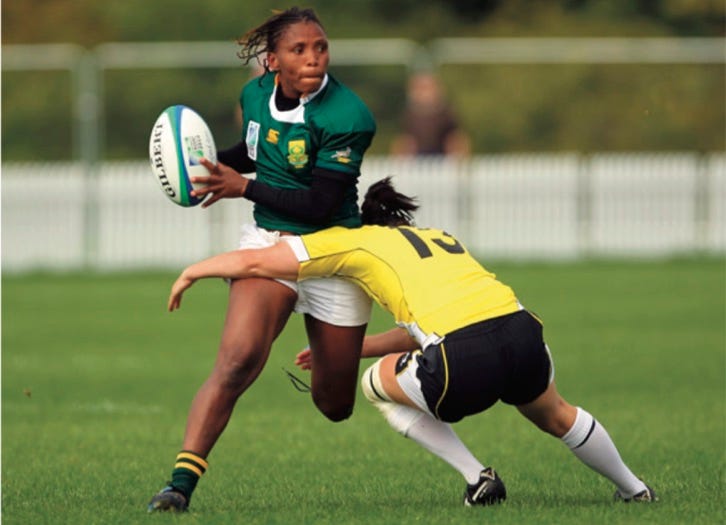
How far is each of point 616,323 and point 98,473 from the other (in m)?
8.93

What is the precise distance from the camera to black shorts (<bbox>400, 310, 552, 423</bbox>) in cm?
667

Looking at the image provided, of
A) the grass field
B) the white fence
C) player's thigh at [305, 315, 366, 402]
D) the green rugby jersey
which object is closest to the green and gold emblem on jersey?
the green rugby jersey

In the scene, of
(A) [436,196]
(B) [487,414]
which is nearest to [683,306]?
(A) [436,196]

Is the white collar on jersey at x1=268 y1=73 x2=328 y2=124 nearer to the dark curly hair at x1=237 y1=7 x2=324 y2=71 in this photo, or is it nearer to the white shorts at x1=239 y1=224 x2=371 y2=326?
the dark curly hair at x1=237 y1=7 x2=324 y2=71

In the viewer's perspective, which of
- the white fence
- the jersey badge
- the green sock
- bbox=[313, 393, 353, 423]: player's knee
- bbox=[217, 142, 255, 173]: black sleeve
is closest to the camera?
the green sock

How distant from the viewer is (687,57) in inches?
938

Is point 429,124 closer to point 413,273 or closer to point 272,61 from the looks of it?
point 272,61

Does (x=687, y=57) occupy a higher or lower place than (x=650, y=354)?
higher

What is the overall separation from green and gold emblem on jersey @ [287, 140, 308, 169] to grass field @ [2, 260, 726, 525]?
147 centimetres

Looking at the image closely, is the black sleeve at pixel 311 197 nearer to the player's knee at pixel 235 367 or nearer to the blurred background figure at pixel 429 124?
the player's knee at pixel 235 367

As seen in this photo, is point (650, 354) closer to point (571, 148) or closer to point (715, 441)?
point (715, 441)

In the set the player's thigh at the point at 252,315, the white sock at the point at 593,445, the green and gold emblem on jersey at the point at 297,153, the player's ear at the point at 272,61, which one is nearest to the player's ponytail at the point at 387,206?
the green and gold emblem on jersey at the point at 297,153

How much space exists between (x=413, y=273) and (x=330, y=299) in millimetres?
517

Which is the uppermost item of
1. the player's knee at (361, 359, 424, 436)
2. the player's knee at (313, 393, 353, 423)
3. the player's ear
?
the player's ear
